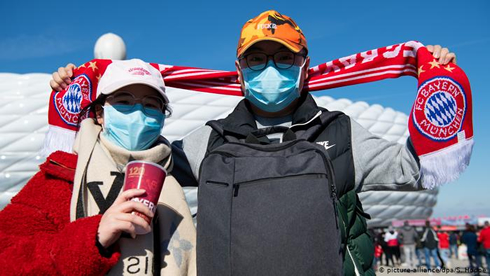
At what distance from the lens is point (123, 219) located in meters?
1.45

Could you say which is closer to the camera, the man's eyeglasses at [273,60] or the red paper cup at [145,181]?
the red paper cup at [145,181]

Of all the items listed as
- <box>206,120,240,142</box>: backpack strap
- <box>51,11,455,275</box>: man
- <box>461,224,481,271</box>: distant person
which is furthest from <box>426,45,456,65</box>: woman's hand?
<box>461,224,481,271</box>: distant person

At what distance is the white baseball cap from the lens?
1810 millimetres

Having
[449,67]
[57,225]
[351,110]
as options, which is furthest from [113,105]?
[351,110]

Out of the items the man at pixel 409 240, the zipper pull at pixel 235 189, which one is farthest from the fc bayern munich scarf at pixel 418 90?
the man at pixel 409 240

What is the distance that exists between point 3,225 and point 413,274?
11.7 metres

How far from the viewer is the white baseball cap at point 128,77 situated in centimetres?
181

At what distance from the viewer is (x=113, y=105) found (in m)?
1.87

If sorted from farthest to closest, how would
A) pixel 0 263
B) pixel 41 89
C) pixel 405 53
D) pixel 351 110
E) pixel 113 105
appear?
1. pixel 351 110
2. pixel 41 89
3. pixel 405 53
4. pixel 113 105
5. pixel 0 263

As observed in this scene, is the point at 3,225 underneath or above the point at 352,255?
above

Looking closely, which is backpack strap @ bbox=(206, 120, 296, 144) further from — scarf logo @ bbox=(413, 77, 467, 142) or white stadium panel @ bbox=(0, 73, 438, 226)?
white stadium panel @ bbox=(0, 73, 438, 226)

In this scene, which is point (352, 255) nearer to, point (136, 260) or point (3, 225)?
point (136, 260)

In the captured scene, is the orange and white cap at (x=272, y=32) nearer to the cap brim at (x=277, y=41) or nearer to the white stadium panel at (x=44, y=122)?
the cap brim at (x=277, y=41)

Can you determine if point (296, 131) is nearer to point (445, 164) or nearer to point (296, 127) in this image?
point (296, 127)
